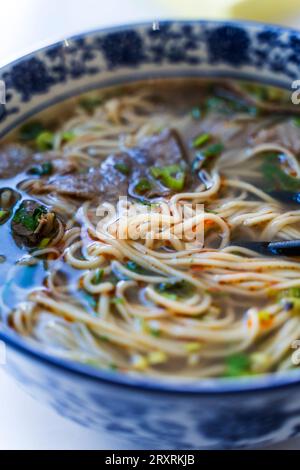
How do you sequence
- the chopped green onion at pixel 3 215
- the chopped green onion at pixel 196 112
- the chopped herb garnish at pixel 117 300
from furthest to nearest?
the chopped green onion at pixel 196 112
the chopped green onion at pixel 3 215
the chopped herb garnish at pixel 117 300

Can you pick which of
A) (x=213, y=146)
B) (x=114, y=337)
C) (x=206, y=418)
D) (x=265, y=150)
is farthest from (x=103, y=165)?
(x=206, y=418)

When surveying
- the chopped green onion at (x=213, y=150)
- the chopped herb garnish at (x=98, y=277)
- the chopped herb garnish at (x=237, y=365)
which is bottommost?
the chopped herb garnish at (x=237, y=365)

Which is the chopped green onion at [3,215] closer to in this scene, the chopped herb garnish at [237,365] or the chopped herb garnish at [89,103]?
the chopped herb garnish at [89,103]

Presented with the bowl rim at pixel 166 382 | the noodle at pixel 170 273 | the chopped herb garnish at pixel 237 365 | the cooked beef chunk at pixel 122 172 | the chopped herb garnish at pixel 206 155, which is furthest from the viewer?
the chopped herb garnish at pixel 206 155

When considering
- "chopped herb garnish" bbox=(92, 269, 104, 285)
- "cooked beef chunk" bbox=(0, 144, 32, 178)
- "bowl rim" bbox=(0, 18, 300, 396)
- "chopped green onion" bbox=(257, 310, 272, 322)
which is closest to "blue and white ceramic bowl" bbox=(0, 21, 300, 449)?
"bowl rim" bbox=(0, 18, 300, 396)

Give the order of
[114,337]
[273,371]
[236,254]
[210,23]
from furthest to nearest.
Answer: [210,23] < [236,254] < [114,337] < [273,371]

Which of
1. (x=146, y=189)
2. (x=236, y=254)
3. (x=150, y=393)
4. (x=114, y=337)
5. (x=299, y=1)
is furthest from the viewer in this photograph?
(x=299, y=1)

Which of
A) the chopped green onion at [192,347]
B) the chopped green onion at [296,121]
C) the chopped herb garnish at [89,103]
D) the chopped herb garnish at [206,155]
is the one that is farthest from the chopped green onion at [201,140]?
the chopped green onion at [192,347]
